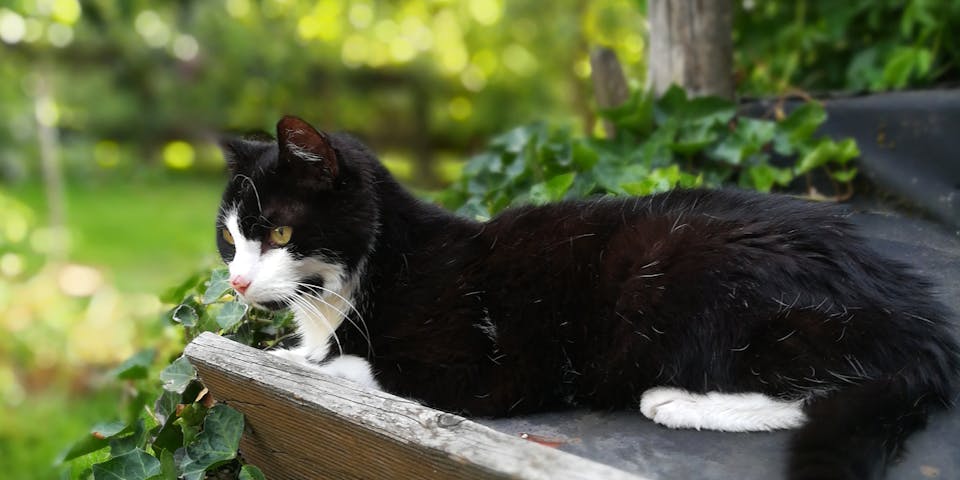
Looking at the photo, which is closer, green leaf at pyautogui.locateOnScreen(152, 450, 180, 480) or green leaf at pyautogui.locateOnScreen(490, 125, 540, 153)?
green leaf at pyautogui.locateOnScreen(152, 450, 180, 480)

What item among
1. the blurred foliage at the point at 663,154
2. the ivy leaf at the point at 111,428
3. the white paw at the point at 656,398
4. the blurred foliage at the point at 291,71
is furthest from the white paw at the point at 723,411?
the blurred foliage at the point at 291,71

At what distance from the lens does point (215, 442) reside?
1562mm

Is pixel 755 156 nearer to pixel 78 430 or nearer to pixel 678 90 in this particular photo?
pixel 678 90

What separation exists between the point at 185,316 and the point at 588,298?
0.97 m

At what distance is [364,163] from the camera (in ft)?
5.40

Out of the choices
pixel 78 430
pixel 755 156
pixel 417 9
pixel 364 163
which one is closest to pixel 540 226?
pixel 364 163

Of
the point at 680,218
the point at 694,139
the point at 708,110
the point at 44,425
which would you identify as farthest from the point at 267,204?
the point at 44,425

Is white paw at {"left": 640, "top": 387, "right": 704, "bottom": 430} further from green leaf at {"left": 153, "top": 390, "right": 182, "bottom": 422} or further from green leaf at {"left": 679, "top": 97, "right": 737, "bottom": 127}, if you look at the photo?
green leaf at {"left": 679, "top": 97, "right": 737, "bottom": 127}

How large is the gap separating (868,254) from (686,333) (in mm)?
363

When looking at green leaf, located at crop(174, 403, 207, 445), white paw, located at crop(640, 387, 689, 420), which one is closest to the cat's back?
white paw, located at crop(640, 387, 689, 420)

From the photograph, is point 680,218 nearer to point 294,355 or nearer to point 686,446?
point 686,446

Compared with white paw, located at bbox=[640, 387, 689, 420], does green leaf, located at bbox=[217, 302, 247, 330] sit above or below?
above

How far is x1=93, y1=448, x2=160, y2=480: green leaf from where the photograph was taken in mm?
1548

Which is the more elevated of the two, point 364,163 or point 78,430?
point 364,163
